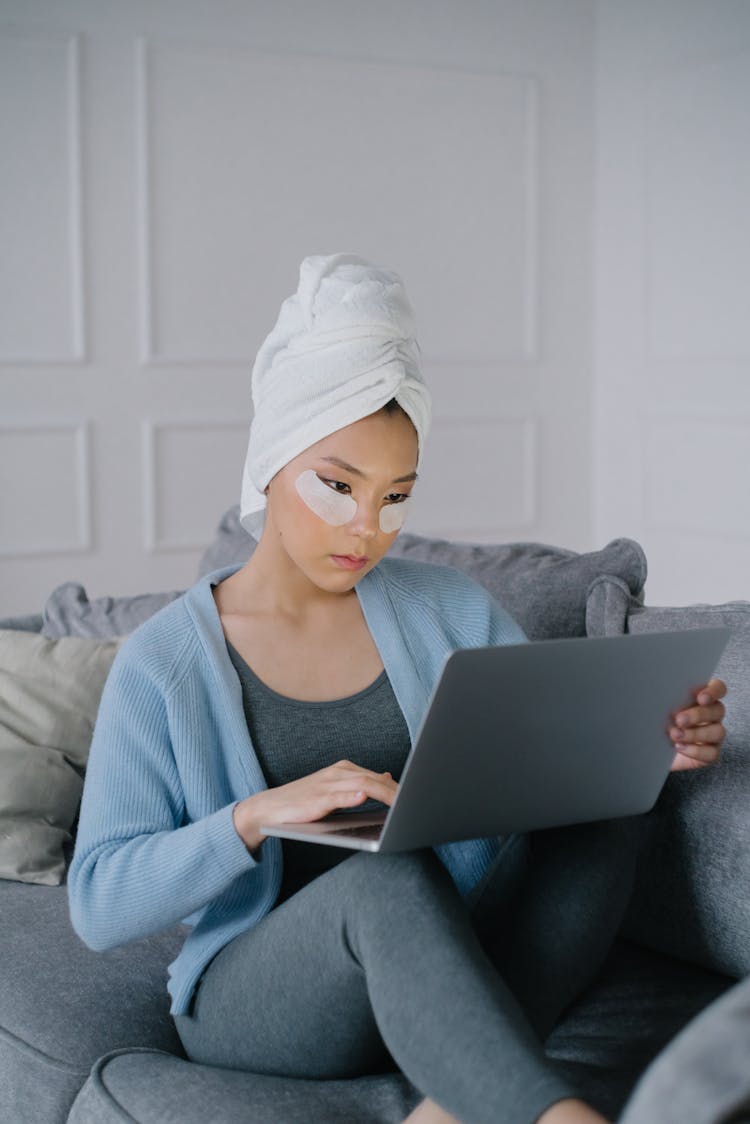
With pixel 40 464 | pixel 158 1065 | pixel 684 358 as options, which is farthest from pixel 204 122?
pixel 158 1065

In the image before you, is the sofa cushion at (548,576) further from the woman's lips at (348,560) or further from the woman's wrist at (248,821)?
the woman's wrist at (248,821)

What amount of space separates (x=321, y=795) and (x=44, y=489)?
363cm

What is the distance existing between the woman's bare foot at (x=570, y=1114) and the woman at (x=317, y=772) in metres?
0.15

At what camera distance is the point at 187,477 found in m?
4.99

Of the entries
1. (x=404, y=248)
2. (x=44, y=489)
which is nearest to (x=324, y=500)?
(x=44, y=489)

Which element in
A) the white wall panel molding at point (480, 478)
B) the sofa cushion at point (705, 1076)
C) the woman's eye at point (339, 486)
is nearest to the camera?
the sofa cushion at point (705, 1076)

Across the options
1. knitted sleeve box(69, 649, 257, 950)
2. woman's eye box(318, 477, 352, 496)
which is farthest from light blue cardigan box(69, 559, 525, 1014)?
woman's eye box(318, 477, 352, 496)

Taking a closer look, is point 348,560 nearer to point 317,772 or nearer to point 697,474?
point 317,772

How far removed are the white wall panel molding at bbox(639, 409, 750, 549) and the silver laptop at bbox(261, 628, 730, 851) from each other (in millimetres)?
3655

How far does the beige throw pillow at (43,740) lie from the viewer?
2.02 metres

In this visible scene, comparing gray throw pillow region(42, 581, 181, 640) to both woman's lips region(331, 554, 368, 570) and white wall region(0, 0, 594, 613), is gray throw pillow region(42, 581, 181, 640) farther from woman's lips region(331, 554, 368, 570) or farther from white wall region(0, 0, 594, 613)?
white wall region(0, 0, 594, 613)

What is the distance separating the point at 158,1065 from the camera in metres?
1.47

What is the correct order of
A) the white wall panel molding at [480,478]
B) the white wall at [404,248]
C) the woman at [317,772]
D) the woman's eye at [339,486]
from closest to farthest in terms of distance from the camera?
1. the woman at [317,772]
2. the woman's eye at [339,486]
3. the white wall at [404,248]
4. the white wall panel molding at [480,478]

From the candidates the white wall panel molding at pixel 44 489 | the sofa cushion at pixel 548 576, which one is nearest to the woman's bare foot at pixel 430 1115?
the sofa cushion at pixel 548 576
